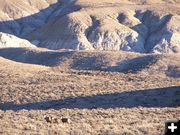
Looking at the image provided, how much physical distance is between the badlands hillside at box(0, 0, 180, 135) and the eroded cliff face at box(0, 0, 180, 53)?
207 mm

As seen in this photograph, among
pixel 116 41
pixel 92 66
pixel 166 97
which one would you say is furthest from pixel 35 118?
pixel 116 41

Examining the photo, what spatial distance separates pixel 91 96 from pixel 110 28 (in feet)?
253

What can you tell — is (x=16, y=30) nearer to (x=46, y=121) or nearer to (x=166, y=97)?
(x=166, y=97)

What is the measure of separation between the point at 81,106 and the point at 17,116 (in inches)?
450

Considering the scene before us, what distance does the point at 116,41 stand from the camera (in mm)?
110688

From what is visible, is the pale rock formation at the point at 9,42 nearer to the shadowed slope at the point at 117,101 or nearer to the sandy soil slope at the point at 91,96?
the sandy soil slope at the point at 91,96

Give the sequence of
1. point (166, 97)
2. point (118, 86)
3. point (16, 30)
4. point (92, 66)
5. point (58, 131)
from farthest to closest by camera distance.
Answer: point (16, 30), point (92, 66), point (118, 86), point (166, 97), point (58, 131)

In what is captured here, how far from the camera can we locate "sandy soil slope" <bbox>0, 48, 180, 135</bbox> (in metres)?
20.7

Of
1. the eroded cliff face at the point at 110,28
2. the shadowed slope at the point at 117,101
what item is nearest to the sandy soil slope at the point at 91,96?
the shadowed slope at the point at 117,101

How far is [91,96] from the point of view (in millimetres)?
37344

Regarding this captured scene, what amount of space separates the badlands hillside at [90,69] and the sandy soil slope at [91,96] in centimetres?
4

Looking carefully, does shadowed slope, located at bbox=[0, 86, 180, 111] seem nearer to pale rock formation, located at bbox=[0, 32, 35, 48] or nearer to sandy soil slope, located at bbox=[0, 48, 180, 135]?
sandy soil slope, located at bbox=[0, 48, 180, 135]

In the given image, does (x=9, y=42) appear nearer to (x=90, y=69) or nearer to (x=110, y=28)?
(x=110, y=28)

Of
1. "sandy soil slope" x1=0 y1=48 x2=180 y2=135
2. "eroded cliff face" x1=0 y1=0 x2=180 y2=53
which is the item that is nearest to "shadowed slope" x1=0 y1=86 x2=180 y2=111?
"sandy soil slope" x1=0 y1=48 x2=180 y2=135
